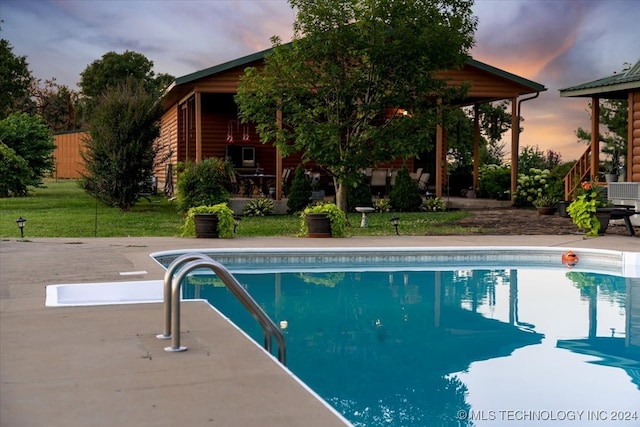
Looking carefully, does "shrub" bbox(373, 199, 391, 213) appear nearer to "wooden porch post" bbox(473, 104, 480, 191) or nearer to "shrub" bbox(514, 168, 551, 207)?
"shrub" bbox(514, 168, 551, 207)

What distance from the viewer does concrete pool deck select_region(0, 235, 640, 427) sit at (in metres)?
3.54

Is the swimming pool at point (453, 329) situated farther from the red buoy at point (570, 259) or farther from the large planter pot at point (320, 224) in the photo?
the large planter pot at point (320, 224)

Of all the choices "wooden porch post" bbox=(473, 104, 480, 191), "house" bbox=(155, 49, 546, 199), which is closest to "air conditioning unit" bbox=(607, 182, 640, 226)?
"house" bbox=(155, 49, 546, 199)

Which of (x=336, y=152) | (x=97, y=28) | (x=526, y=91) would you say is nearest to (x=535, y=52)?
(x=526, y=91)

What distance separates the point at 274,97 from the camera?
14.3 meters

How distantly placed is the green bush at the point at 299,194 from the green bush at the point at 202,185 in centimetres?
267

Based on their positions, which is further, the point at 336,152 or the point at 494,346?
the point at 336,152

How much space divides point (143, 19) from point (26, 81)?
2020cm

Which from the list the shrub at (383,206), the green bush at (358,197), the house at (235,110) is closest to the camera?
the house at (235,110)

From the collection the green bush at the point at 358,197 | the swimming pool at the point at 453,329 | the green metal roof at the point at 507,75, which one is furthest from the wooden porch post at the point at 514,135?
the swimming pool at the point at 453,329

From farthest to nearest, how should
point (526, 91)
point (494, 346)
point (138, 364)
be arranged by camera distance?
point (526, 91) → point (494, 346) → point (138, 364)

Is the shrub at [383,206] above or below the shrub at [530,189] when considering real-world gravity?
below

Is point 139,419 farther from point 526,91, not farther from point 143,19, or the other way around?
point 143,19

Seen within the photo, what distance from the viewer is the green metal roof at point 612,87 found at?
1527cm
